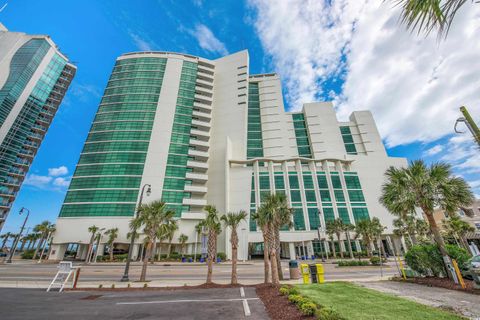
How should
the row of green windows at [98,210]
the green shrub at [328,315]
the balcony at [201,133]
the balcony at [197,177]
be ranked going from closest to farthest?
the green shrub at [328,315]
the row of green windows at [98,210]
the balcony at [197,177]
the balcony at [201,133]

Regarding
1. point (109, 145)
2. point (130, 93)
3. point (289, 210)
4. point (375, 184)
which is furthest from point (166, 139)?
point (375, 184)

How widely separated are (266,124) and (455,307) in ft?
208

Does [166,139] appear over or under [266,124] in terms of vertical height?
under

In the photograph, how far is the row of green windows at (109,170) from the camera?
160 feet

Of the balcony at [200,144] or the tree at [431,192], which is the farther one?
the balcony at [200,144]

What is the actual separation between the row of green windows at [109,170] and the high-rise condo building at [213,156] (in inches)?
10.7

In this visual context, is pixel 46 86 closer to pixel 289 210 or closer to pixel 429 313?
pixel 289 210

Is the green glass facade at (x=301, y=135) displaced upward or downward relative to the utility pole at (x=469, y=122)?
upward

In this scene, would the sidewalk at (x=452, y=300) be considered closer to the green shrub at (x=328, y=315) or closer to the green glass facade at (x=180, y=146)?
the green shrub at (x=328, y=315)

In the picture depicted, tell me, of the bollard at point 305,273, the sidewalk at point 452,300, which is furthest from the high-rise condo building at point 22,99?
the sidewalk at point 452,300

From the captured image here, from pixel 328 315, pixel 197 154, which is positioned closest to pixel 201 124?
pixel 197 154

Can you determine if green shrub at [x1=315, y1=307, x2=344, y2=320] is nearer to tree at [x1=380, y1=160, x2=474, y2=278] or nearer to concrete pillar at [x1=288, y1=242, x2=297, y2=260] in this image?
tree at [x1=380, y1=160, x2=474, y2=278]

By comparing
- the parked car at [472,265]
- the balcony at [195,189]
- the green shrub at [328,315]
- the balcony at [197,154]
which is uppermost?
the balcony at [197,154]

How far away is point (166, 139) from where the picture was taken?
53719 millimetres
